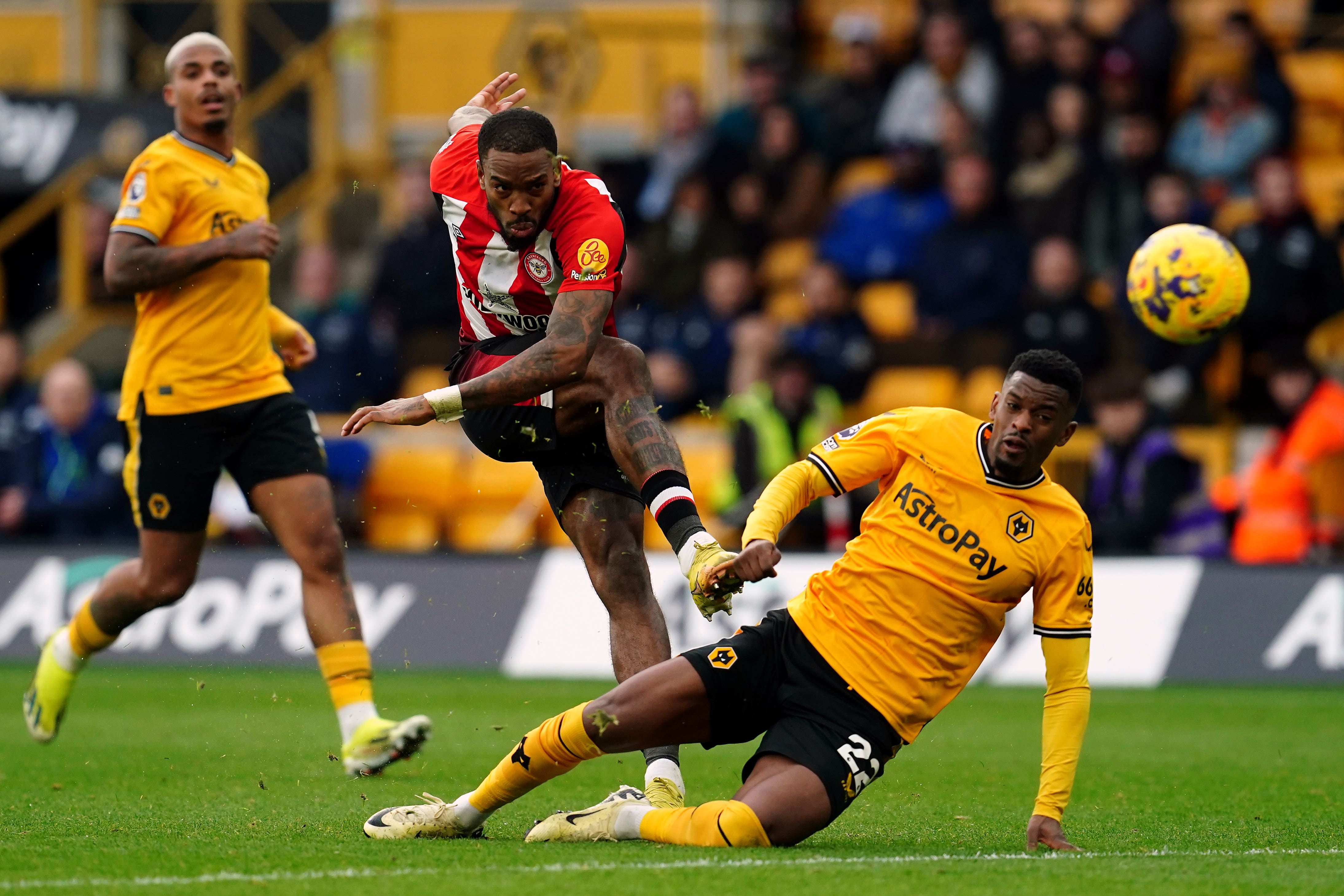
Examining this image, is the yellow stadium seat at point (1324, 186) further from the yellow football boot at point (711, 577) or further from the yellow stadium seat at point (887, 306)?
the yellow football boot at point (711, 577)

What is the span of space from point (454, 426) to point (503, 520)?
120 centimetres

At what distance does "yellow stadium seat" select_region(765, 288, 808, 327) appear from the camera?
49.2 ft

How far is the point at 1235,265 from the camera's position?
7.55 meters

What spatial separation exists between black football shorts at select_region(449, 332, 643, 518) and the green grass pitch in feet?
3.92

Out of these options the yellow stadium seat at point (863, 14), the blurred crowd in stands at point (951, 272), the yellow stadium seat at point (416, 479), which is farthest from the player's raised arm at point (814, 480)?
the yellow stadium seat at point (863, 14)

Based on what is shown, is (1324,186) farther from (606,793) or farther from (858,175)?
(606,793)

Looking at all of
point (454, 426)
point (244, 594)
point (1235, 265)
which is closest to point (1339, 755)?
point (1235, 265)

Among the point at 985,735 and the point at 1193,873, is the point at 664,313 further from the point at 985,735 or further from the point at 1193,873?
the point at 1193,873

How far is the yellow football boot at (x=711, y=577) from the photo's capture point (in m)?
5.52

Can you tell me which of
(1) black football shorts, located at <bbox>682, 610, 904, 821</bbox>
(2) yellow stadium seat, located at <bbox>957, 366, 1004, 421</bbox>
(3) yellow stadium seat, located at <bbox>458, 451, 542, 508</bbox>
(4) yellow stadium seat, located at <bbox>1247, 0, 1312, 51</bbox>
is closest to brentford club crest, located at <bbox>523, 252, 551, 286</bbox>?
(1) black football shorts, located at <bbox>682, 610, 904, 821</bbox>

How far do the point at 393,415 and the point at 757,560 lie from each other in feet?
4.01

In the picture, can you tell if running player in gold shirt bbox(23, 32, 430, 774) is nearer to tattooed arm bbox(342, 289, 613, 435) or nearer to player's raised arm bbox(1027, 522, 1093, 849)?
tattooed arm bbox(342, 289, 613, 435)

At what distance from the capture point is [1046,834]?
218 inches

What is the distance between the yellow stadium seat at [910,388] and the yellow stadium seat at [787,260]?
1723 millimetres
